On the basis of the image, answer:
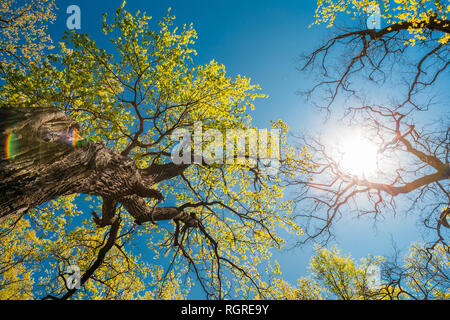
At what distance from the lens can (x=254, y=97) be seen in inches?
272

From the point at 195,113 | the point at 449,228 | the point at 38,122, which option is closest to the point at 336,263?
the point at 449,228

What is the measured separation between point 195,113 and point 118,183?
400cm

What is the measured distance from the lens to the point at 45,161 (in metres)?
2.19

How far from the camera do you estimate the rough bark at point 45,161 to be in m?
1.93

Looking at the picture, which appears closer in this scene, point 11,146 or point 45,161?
point 11,146

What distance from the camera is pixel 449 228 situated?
5.63 m

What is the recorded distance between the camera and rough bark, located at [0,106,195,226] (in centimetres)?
193

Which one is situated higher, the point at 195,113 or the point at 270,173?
the point at 195,113

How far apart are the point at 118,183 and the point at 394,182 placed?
27.8 feet

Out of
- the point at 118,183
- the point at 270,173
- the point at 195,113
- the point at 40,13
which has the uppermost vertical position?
the point at 40,13

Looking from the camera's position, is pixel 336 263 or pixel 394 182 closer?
pixel 394 182

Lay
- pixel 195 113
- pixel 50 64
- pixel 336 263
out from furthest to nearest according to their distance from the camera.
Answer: pixel 336 263, pixel 195 113, pixel 50 64
